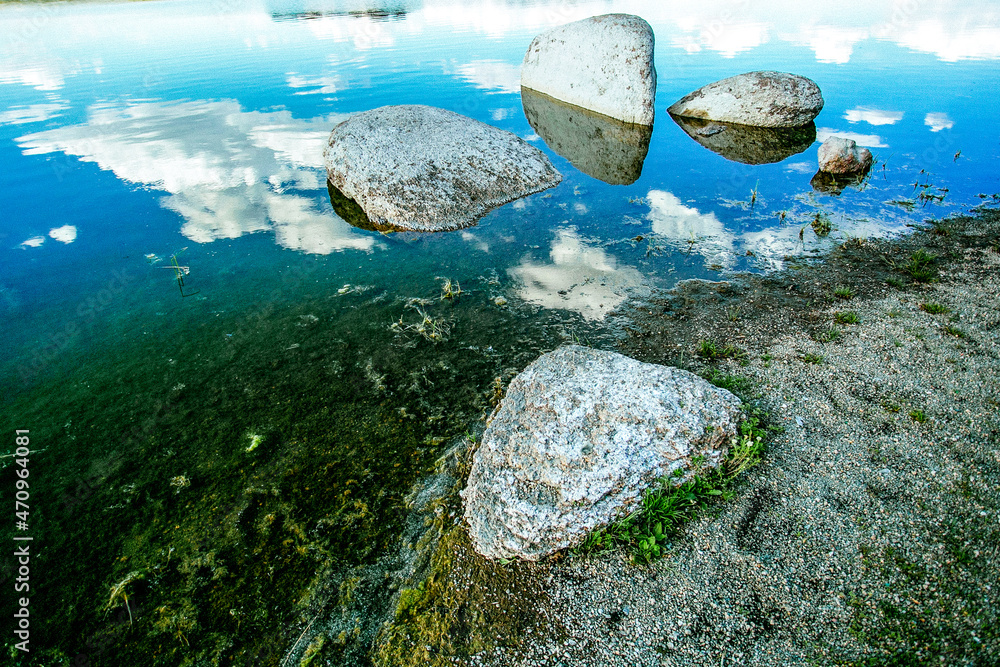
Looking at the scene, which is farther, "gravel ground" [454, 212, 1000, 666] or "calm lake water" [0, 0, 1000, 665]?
"calm lake water" [0, 0, 1000, 665]

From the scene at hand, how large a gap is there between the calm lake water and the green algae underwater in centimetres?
3

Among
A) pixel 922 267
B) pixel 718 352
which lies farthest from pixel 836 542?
pixel 922 267

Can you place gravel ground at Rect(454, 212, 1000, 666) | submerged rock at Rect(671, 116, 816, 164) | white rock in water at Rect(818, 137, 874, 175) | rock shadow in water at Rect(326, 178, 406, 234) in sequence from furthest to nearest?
1. submerged rock at Rect(671, 116, 816, 164)
2. white rock in water at Rect(818, 137, 874, 175)
3. rock shadow in water at Rect(326, 178, 406, 234)
4. gravel ground at Rect(454, 212, 1000, 666)

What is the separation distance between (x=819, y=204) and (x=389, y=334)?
33.7 ft

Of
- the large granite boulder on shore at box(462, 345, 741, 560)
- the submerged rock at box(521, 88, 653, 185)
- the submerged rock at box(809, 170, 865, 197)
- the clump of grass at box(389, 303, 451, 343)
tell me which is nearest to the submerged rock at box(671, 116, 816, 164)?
the submerged rock at box(809, 170, 865, 197)

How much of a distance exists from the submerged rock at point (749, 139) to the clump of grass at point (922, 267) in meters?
5.96

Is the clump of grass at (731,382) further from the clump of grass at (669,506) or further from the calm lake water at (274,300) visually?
the calm lake water at (274,300)

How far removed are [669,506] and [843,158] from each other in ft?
40.1

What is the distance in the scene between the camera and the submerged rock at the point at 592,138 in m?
13.4

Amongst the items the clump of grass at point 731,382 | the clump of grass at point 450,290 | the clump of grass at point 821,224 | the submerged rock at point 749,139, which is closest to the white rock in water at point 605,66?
the submerged rock at point 749,139

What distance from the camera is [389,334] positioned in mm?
7484

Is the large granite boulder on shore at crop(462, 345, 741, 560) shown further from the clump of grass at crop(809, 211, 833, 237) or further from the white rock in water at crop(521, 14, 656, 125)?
the white rock in water at crop(521, 14, 656, 125)

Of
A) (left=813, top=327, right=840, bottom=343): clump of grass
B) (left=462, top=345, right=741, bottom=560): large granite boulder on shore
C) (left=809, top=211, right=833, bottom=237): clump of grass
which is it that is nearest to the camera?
(left=462, top=345, right=741, bottom=560): large granite boulder on shore

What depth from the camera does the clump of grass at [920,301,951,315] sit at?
7199 millimetres
